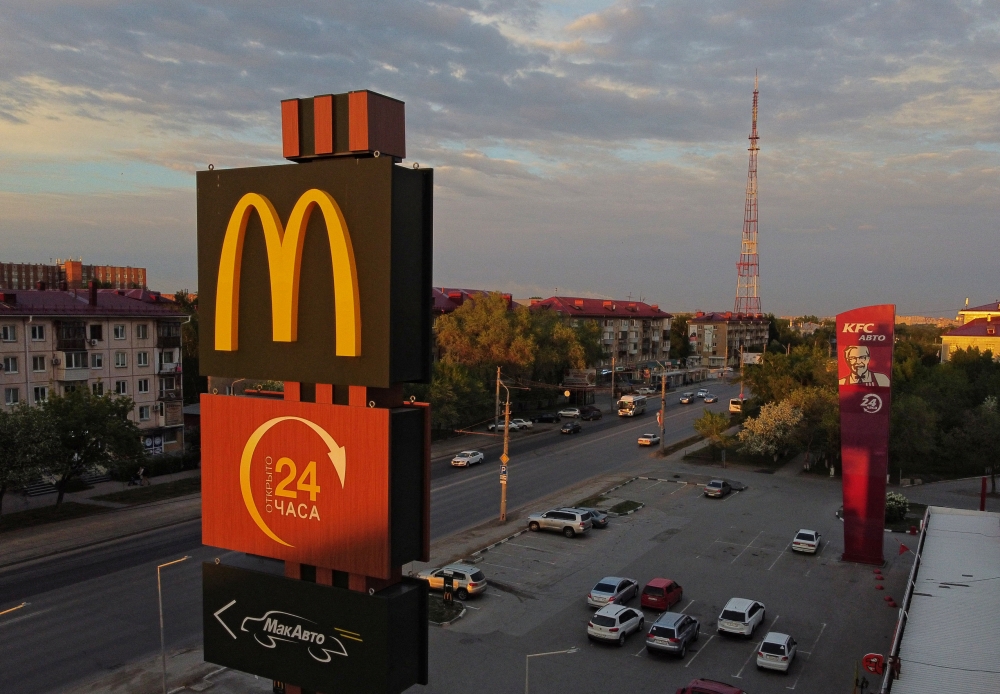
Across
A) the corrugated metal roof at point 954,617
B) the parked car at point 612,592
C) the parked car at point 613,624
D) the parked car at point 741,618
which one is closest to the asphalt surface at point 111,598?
the parked car at point 612,592

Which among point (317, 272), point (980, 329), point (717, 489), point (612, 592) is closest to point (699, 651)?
point (612, 592)

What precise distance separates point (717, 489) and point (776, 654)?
24.4m

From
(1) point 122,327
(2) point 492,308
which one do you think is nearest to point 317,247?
(1) point 122,327

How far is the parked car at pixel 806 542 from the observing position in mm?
34969

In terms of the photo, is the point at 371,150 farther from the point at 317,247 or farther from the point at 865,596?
the point at 865,596

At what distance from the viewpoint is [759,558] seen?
3450cm

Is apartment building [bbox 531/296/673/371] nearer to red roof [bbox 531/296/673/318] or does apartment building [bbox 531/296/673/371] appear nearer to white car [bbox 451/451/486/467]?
red roof [bbox 531/296/673/318]

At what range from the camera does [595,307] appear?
11806 cm

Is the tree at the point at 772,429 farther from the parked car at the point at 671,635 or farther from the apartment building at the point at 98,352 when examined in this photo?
the apartment building at the point at 98,352

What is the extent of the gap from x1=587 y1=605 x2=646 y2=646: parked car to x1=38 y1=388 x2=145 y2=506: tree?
27861 mm

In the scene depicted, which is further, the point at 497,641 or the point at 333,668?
the point at 497,641

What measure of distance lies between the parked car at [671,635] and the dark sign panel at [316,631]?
12.1 meters

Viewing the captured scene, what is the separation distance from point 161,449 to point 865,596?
4723cm

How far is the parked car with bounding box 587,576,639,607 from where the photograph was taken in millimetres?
27531
